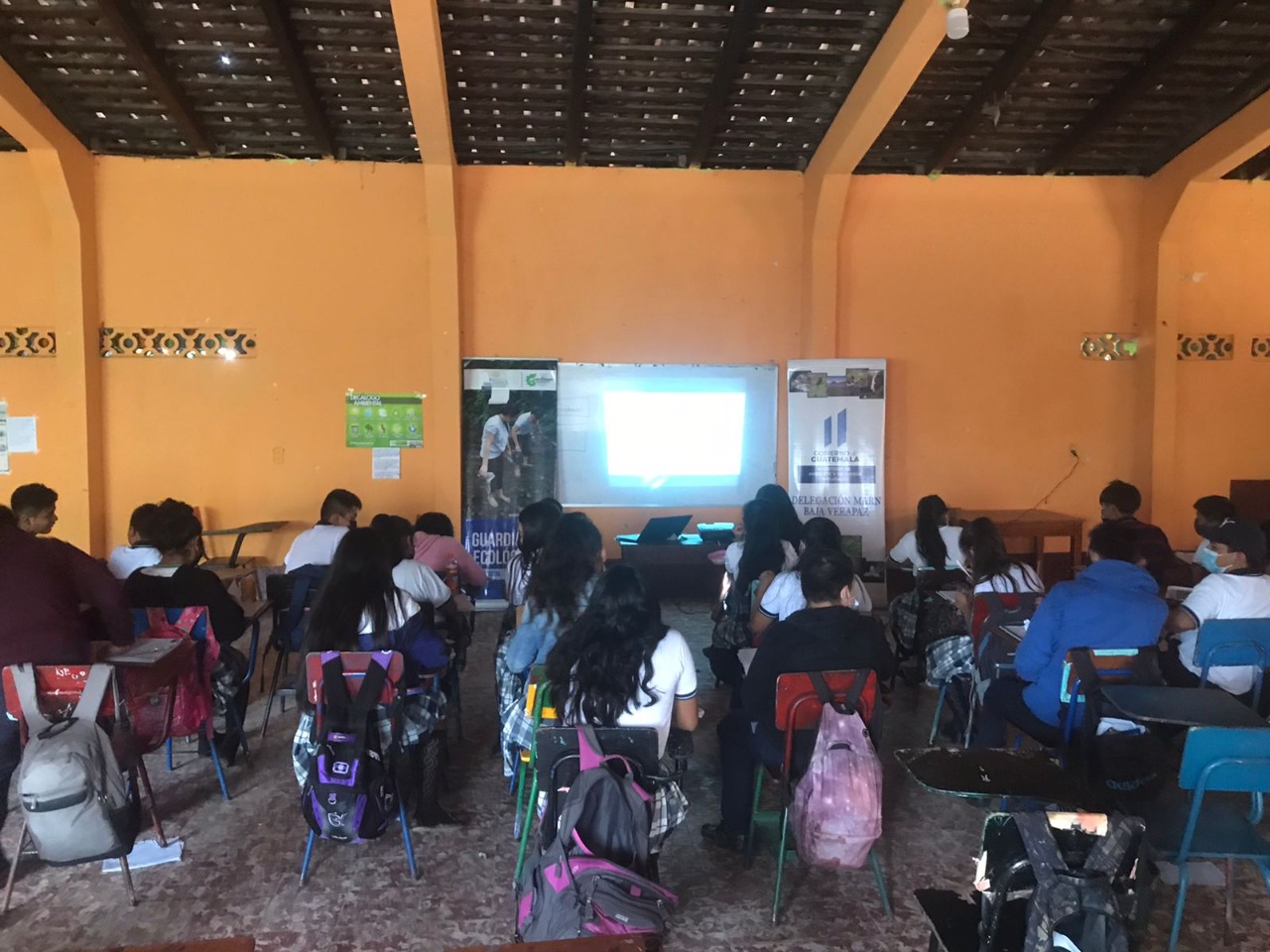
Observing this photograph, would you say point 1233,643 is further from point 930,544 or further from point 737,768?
point 737,768

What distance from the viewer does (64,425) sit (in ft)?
18.0

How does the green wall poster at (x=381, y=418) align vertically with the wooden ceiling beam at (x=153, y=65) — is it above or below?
below

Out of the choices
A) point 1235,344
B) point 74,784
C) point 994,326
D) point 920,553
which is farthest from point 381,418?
point 1235,344

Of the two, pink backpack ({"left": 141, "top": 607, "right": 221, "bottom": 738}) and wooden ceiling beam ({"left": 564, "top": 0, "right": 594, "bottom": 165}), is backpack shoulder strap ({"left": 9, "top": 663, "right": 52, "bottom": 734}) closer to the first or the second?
pink backpack ({"left": 141, "top": 607, "right": 221, "bottom": 738})

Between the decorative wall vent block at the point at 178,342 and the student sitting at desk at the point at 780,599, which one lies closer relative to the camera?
the student sitting at desk at the point at 780,599

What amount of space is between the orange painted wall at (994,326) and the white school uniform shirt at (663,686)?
4.29m

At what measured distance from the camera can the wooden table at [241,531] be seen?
17.9 feet

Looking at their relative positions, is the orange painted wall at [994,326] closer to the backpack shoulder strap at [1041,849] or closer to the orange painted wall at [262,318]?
the orange painted wall at [262,318]

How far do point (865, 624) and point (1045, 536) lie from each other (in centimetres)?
426

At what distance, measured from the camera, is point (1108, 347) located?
6199mm

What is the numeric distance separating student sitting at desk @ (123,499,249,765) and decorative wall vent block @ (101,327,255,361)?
9.17 ft

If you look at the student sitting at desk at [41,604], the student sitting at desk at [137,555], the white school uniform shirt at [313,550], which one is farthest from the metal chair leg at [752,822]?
the student sitting at desk at [137,555]

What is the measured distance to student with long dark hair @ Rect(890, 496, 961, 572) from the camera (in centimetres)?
409

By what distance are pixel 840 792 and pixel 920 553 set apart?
7.31 ft
